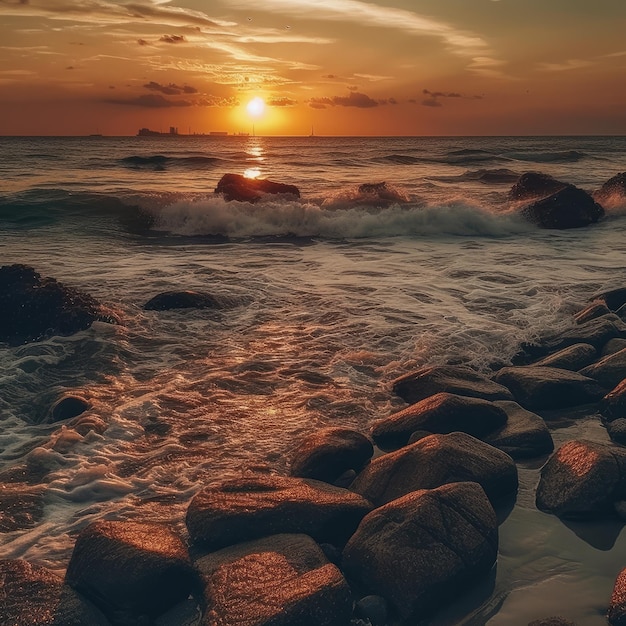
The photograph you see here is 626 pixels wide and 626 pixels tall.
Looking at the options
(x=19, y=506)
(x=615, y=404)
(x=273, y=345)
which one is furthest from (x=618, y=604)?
(x=273, y=345)

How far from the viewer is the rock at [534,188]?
807 inches

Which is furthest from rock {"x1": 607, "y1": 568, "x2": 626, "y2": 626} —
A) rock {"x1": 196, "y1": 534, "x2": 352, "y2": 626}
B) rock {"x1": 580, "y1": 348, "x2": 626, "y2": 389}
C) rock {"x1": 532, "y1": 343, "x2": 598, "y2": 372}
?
rock {"x1": 532, "y1": 343, "x2": 598, "y2": 372}

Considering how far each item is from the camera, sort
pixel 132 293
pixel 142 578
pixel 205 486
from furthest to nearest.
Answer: pixel 132 293 < pixel 205 486 < pixel 142 578

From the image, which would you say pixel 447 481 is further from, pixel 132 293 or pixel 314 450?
pixel 132 293

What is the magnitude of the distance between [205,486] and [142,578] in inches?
46.2

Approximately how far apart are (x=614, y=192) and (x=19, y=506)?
1932cm

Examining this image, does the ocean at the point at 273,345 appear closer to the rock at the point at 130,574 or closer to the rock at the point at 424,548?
the rock at the point at 424,548

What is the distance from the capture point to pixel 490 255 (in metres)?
13.2

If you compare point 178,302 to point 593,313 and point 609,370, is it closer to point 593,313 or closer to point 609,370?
point 593,313

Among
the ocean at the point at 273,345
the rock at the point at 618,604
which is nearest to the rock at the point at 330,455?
the ocean at the point at 273,345

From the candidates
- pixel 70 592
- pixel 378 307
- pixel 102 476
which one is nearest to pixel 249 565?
pixel 70 592

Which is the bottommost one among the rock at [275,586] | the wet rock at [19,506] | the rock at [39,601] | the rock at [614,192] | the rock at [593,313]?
the wet rock at [19,506]

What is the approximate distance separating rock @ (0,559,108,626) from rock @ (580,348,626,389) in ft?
14.9

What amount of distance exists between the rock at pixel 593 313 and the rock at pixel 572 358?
4.10 ft
